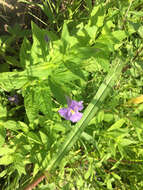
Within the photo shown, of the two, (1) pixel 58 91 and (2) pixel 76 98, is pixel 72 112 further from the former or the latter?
(1) pixel 58 91

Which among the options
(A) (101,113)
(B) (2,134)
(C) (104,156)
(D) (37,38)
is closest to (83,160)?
(C) (104,156)

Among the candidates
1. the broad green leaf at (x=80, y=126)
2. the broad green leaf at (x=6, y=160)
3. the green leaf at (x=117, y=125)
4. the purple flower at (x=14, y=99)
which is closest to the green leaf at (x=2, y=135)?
the broad green leaf at (x=6, y=160)

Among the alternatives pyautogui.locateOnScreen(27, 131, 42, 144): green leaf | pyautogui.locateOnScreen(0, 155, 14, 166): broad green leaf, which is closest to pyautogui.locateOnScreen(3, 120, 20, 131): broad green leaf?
pyautogui.locateOnScreen(27, 131, 42, 144): green leaf

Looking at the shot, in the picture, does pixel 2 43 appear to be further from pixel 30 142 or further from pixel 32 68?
pixel 30 142

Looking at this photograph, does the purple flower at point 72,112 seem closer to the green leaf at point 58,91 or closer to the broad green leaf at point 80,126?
the broad green leaf at point 80,126

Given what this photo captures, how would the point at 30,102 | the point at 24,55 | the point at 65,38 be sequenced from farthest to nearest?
the point at 24,55 → the point at 30,102 → the point at 65,38

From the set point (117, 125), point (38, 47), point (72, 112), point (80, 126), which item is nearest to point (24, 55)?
point (38, 47)

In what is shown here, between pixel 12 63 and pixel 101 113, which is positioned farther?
pixel 12 63

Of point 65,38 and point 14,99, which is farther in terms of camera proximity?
point 14,99
